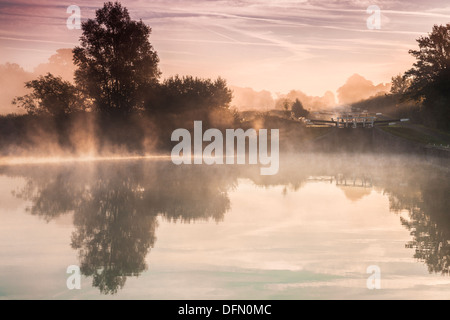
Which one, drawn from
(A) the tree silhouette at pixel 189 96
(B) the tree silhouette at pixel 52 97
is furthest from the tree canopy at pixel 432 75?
(B) the tree silhouette at pixel 52 97

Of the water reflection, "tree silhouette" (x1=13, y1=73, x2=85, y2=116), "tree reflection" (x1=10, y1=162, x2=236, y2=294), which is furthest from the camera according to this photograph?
"tree silhouette" (x1=13, y1=73, x2=85, y2=116)

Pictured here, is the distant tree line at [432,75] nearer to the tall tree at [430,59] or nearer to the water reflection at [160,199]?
the tall tree at [430,59]

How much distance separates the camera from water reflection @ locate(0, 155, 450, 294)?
1313 cm

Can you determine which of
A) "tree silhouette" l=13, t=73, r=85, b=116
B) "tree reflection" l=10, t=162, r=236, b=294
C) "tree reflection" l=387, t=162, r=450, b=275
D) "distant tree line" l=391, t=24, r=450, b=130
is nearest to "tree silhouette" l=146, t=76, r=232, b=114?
"tree silhouette" l=13, t=73, r=85, b=116

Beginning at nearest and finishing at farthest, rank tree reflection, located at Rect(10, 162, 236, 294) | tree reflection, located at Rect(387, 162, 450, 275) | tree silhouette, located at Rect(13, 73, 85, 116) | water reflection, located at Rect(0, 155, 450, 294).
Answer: tree reflection, located at Rect(10, 162, 236, 294) < tree reflection, located at Rect(387, 162, 450, 275) < water reflection, located at Rect(0, 155, 450, 294) < tree silhouette, located at Rect(13, 73, 85, 116)

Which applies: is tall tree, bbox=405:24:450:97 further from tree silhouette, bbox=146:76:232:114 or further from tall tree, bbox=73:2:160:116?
tall tree, bbox=73:2:160:116

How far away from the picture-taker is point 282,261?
12391mm

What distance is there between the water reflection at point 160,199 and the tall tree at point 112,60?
3089 centimetres

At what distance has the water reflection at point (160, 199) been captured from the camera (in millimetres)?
13133

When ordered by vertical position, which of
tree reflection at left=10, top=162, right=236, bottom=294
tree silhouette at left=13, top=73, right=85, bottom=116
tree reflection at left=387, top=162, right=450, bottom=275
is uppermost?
tree silhouette at left=13, top=73, right=85, bottom=116

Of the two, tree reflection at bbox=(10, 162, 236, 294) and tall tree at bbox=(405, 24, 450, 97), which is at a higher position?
tall tree at bbox=(405, 24, 450, 97)

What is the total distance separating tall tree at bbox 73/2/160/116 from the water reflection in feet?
101

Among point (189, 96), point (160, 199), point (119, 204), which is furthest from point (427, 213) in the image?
point (189, 96)
